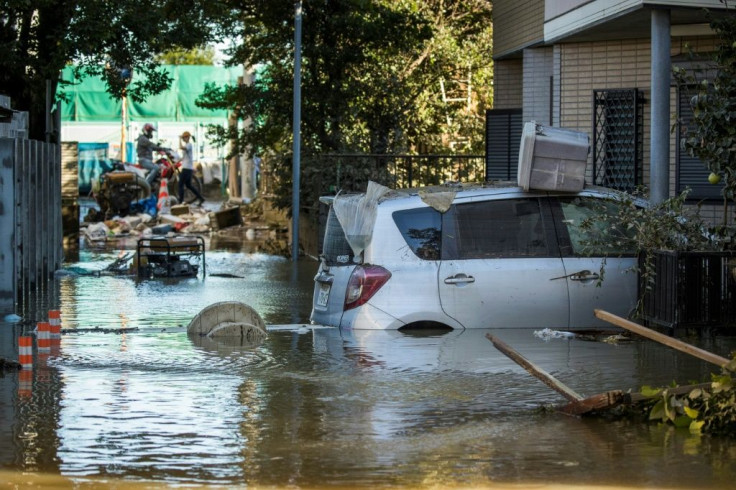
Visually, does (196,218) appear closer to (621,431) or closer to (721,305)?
(721,305)

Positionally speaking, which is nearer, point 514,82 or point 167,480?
point 167,480

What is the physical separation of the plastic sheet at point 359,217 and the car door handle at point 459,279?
2.65ft

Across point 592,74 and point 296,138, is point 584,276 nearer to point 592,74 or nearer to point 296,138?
point 592,74

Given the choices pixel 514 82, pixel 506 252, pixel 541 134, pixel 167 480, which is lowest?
pixel 167 480

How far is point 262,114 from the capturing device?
1005 inches

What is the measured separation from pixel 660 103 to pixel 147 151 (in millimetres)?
23467

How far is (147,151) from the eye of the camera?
3547 centimetres

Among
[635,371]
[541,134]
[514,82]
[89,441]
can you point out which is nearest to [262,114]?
[514,82]

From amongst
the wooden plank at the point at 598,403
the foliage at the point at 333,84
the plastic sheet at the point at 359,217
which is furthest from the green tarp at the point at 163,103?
the wooden plank at the point at 598,403

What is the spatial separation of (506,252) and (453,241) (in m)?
0.51

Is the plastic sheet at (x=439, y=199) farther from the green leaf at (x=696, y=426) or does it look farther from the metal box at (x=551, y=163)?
the green leaf at (x=696, y=426)

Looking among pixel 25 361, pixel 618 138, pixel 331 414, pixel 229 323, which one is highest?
pixel 618 138

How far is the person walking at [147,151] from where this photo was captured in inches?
1355

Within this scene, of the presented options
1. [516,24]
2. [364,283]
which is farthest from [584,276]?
[516,24]
